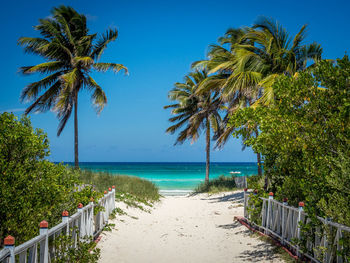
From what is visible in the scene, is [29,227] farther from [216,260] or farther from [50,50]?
[50,50]

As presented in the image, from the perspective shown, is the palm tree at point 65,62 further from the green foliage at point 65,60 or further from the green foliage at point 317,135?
the green foliage at point 317,135

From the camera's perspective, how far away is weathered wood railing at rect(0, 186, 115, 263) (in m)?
3.38

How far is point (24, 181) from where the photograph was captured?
538cm

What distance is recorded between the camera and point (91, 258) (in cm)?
609

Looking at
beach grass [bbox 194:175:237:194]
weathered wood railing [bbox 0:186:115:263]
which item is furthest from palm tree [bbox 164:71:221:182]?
weathered wood railing [bbox 0:186:115:263]

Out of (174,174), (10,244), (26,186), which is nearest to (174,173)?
(174,174)

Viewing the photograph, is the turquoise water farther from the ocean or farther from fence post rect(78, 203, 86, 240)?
fence post rect(78, 203, 86, 240)

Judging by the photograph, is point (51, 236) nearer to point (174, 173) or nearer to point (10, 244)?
point (10, 244)

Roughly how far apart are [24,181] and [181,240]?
17.1 ft

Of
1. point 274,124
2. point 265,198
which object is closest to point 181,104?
point 265,198

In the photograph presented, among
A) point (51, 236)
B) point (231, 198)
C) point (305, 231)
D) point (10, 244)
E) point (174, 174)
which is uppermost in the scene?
point (10, 244)

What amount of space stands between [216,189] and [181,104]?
8262 millimetres

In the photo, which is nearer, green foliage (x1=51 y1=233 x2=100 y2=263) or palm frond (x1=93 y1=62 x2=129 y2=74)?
green foliage (x1=51 y1=233 x2=100 y2=263)

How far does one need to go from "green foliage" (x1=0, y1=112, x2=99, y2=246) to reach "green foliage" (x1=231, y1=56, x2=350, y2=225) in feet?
15.1
